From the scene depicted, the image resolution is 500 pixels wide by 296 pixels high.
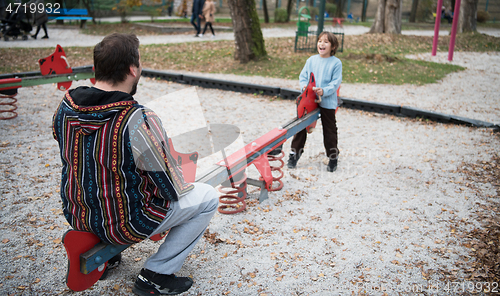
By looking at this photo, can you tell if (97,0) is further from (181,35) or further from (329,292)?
(329,292)

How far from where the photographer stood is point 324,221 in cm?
348

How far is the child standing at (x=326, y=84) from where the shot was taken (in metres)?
4.24

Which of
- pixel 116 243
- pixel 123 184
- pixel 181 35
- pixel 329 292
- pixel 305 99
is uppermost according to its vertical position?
pixel 181 35

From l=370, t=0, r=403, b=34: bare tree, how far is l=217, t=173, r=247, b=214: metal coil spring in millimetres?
14523

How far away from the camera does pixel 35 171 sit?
433cm

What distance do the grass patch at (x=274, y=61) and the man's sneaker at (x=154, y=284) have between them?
7.46 metres

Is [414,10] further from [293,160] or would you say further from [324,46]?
[293,160]

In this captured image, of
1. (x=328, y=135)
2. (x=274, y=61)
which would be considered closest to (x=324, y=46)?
(x=328, y=135)

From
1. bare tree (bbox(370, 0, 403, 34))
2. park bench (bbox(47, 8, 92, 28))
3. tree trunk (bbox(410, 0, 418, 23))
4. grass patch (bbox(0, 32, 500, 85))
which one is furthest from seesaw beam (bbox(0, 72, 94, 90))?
tree trunk (bbox(410, 0, 418, 23))

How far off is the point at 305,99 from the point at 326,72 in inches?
15.5

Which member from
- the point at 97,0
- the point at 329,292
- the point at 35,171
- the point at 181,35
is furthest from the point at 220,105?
the point at 97,0

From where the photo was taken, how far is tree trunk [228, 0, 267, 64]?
31.6ft

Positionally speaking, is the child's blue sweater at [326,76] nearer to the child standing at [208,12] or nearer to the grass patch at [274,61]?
the grass patch at [274,61]

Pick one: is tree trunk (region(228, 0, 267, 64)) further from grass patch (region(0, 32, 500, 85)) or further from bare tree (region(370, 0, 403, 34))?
bare tree (region(370, 0, 403, 34))
